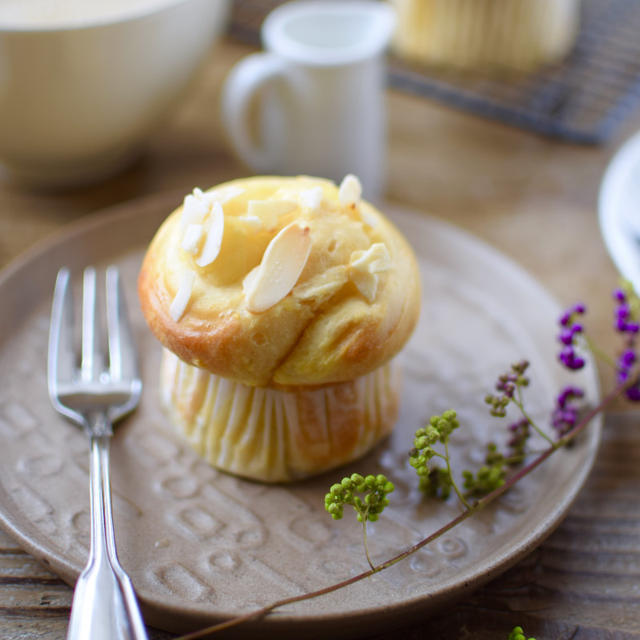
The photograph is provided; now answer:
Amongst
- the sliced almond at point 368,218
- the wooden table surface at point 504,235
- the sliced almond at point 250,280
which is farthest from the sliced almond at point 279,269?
the wooden table surface at point 504,235

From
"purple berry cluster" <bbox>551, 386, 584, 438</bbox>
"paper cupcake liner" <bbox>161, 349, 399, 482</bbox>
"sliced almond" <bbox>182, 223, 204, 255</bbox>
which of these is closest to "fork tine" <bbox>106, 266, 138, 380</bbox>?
"paper cupcake liner" <bbox>161, 349, 399, 482</bbox>

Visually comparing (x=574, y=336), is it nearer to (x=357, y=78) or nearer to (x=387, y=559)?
(x=387, y=559)

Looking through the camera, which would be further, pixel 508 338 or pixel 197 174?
pixel 197 174

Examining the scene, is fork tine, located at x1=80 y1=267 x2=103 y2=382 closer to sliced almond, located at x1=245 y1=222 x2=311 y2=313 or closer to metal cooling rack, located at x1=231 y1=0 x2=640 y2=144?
sliced almond, located at x1=245 y1=222 x2=311 y2=313

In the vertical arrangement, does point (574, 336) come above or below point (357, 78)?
below

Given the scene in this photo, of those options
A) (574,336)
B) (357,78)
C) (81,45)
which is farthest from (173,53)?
(574,336)

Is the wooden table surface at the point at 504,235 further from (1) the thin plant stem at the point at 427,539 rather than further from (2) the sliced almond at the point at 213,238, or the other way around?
(2) the sliced almond at the point at 213,238

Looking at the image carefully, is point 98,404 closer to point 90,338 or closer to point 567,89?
point 90,338

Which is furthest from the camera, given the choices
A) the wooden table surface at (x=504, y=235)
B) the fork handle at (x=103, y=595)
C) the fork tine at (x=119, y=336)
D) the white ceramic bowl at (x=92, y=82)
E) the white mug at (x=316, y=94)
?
the white mug at (x=316, y=94)
